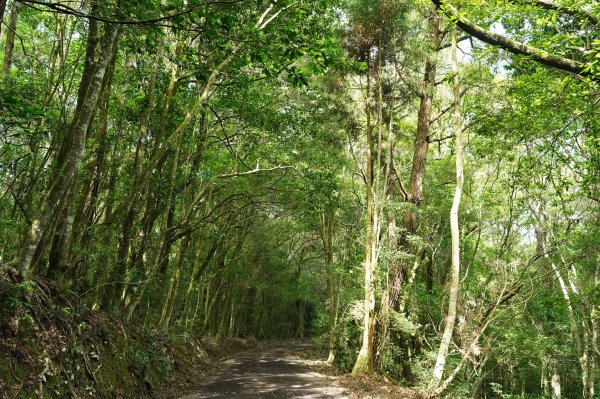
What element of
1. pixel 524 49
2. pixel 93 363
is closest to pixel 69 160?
pixel 93 363

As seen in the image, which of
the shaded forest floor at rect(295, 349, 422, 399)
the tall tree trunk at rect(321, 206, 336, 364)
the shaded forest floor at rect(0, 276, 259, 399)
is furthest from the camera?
the tall tree trunk at rect(321, 206, 336, 364)

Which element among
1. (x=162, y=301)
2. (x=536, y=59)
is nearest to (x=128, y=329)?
(x=536, y=59)

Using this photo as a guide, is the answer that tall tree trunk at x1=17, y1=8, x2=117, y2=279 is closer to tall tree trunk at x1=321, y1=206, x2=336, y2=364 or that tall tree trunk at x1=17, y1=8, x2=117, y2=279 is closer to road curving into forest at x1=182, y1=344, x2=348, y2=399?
road curving into forest at x1=182, y1=344, x2=348, y2=399

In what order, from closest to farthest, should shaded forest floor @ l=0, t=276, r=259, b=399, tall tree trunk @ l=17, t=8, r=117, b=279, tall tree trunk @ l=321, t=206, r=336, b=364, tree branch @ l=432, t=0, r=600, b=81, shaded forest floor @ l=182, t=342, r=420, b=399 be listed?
shaded forest floor @ l=0, t=276, r=259, b=399 → tall tree trunk @ l=17, t=8, r=117, b=279 → tree branch @ l=432, t=0, r=600, b=81 → shaded forest floor @ l=182, t=342, r=420, b=399 → tall tree trunk @ l=321, t=206, r=336, b=364

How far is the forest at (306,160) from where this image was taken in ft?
19.0

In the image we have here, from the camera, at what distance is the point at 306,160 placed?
46.8ft

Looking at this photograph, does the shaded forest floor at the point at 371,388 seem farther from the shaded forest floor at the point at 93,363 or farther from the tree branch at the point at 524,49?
the tree branch at the point at 524,49

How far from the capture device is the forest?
580 cm

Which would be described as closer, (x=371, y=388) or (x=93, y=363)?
(x=93, y=363)

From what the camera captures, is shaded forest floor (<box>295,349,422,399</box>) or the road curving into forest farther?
the road curving into forest

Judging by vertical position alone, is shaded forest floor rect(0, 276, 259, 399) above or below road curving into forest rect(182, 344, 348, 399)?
above

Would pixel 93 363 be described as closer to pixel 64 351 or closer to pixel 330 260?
pixel 64 351

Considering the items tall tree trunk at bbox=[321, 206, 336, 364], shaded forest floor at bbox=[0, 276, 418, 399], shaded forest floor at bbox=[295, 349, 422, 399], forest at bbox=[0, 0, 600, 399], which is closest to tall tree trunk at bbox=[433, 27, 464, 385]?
forest at bbox=[0, 0, 600, 399]

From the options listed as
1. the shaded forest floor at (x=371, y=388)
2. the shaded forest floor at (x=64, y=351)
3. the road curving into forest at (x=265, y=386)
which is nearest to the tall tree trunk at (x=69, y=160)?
the shaded forest floor at (x=64, y=351)
